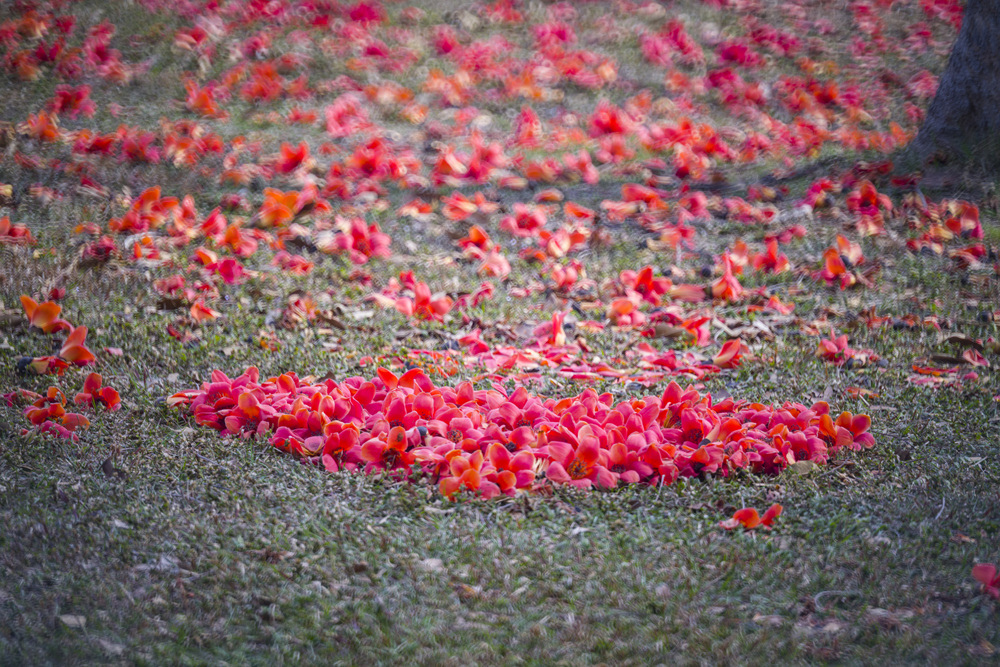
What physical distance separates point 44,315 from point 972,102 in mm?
5808

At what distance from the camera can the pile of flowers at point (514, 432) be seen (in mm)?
2568

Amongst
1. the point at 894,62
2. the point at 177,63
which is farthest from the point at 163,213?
the point at 894,62

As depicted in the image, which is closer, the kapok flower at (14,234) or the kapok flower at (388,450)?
the kapok flower at (388,450)

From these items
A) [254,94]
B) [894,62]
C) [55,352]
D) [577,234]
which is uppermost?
[894,62]

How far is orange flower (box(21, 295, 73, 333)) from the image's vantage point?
3.65m

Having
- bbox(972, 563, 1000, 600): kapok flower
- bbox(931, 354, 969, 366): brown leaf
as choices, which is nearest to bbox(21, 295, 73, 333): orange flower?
bbox(972, 563, 1000, 600): kapok flower

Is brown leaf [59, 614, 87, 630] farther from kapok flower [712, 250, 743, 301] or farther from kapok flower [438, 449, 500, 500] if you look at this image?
kapok flower [712, 250, 743, 301]

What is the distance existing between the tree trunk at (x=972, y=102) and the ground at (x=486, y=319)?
27cm

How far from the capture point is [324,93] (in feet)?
24.1

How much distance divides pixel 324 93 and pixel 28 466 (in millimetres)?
5436

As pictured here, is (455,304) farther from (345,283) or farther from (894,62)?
(894,62)

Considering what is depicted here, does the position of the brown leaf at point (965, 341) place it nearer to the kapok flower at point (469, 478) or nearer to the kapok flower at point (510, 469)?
the kapok flower at point (510, 469)

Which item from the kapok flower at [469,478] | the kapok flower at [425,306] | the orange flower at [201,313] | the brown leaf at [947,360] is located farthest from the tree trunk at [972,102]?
the orange flower at [201,313]

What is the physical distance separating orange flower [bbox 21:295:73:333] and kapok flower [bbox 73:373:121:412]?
81 cm
